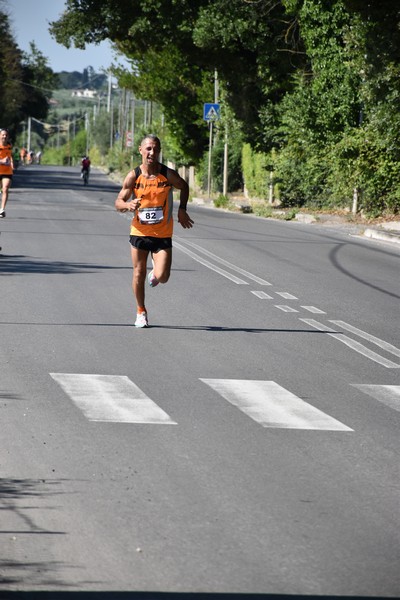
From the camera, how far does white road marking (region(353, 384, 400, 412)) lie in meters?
9.05

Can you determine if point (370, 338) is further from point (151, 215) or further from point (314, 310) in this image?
point (151, 215)

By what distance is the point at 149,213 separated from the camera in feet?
40.8

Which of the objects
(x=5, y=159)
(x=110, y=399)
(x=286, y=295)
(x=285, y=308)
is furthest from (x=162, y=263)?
(x=5, y=159)

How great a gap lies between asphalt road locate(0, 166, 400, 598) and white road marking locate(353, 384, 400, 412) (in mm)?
33

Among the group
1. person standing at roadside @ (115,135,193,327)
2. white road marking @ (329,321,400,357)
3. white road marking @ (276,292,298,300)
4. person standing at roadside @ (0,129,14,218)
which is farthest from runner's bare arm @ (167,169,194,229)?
person standing at roadside @ (0,129,14,218)

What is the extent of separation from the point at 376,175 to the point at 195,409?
24541mm

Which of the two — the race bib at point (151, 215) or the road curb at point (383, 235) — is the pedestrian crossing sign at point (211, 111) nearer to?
the road curb at point (383, 235)

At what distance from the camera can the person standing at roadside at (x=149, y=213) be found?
12.3 meters

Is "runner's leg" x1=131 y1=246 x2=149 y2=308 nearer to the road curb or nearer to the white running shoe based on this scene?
the white running shoe

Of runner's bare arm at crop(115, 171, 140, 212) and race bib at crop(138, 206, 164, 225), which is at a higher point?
runner's bare arm at crop(115, 171, 140, 212)

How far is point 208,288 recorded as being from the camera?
16.1 metres

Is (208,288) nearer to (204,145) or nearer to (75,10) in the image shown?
(75,10)

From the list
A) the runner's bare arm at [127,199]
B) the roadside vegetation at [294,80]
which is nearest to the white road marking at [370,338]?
the runner's bare arm at [127,199]

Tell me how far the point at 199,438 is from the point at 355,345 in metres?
4.62
